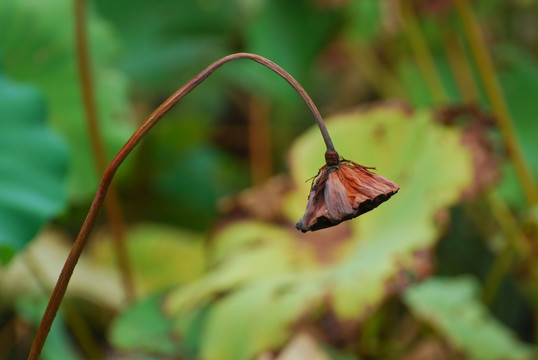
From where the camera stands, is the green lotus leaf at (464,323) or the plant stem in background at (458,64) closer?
the green lotus leaf at (464,323)

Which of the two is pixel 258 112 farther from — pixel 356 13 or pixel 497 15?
pixel 497 15

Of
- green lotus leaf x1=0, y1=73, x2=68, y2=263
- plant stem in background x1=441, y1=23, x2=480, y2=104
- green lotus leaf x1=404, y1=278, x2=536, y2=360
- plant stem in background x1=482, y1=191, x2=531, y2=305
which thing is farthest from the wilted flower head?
plant stem in background x1=441, y1=23, x2=480, y2=104

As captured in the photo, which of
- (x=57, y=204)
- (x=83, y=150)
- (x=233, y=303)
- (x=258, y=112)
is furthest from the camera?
(x=258, y=112)

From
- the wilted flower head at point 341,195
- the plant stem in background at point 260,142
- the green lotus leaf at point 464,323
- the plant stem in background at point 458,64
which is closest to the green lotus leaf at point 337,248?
the green lotus leaf at point 464,323

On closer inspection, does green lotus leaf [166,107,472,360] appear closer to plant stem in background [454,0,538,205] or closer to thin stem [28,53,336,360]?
plant stem in background [454,0,538,205]

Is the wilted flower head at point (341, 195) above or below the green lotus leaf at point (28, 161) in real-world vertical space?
below

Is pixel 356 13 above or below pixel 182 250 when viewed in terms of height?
above

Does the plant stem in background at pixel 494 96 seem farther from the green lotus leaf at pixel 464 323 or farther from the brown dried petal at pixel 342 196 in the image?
the brown dried petal at pixel 342 196

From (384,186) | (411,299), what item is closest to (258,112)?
(411,299)
